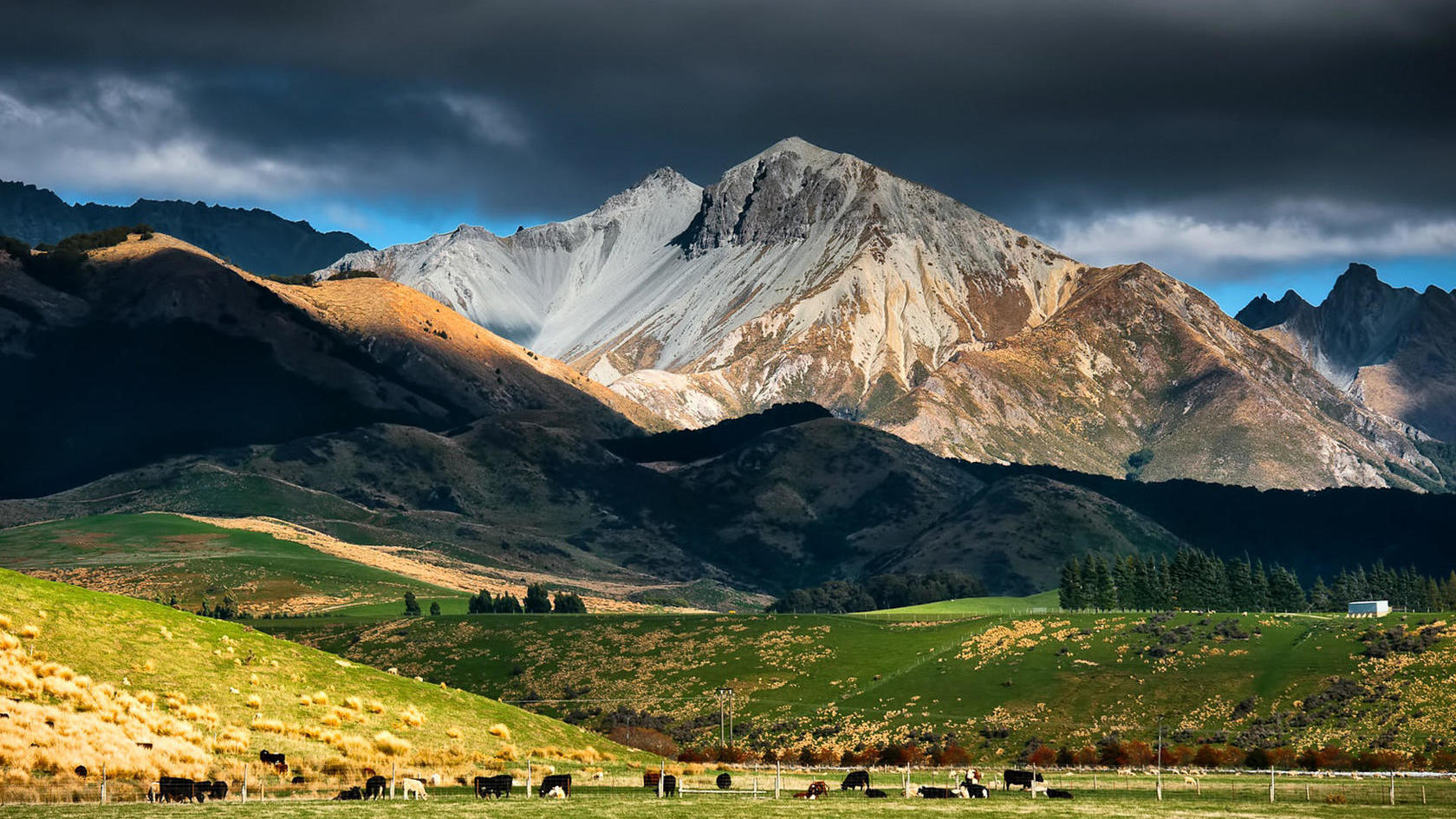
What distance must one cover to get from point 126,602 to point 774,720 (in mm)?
98794

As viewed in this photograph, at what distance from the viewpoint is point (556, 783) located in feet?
256

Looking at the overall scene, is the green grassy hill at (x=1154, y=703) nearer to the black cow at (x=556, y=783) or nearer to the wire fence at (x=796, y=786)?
the wire fence at (x=796, y=786)

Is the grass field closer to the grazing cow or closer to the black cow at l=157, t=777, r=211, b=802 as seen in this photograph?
the grazing cow

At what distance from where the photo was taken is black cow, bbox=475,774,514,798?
74.7 m

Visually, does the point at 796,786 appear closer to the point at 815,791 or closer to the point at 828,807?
the point at 815,791

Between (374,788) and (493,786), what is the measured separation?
6323mm

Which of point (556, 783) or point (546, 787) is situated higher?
point (556, 783)

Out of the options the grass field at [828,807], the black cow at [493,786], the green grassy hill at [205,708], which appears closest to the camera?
the grass field at [828,807]

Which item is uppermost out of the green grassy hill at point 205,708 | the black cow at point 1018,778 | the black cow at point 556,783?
the green grassy hill at point 205,708

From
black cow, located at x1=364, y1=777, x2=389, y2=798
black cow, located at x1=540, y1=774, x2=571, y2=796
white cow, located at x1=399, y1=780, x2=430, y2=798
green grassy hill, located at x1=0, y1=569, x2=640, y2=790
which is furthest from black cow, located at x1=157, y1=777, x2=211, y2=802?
black cow, located at x1=540, y1=774, x2=571, y2=796

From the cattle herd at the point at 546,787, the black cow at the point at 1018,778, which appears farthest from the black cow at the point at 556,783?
the black cow at the point at 1018,778

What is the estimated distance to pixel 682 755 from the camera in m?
114

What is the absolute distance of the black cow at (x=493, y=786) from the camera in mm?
74688

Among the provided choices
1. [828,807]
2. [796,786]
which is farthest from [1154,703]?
[828,807]
